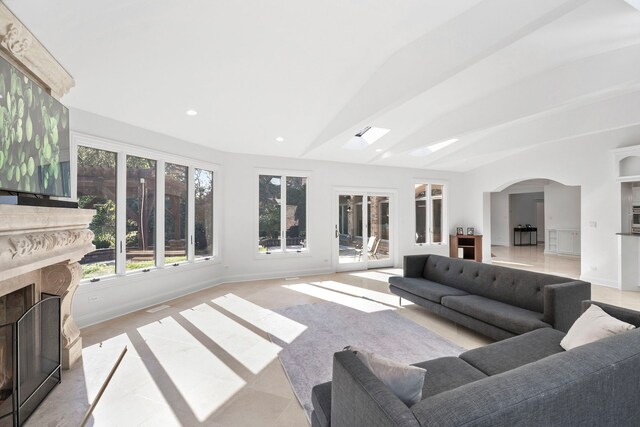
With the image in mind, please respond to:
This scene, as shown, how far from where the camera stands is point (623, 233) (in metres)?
5.55

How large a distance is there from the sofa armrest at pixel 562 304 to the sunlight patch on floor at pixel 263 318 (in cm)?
255

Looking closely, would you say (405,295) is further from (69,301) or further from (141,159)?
(141,159)

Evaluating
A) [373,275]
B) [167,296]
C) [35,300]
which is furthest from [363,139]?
[35,300]

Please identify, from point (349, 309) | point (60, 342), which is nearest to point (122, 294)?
point (60, 342)

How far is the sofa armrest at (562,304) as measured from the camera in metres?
2.74

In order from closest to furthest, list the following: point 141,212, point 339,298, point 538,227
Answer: point 141,212 → point 339,298 → point 538,227

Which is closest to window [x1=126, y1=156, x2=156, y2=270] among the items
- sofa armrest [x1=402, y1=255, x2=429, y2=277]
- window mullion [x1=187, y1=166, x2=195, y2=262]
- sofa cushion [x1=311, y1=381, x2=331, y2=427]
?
window mullion [x1=187, y1=166, x2=195, y2=262]

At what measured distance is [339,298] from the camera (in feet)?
16.4

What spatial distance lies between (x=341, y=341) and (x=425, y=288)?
1482 mm

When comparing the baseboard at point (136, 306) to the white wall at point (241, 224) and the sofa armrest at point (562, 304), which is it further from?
the sofa armrest at point (562, 304)

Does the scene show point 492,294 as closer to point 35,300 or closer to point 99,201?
point 35,300

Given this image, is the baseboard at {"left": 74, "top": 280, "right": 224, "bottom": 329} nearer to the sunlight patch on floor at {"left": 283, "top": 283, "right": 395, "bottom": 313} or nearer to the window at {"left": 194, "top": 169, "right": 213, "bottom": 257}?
the window at {"left": 194, "top": 169, "right": 213, "bottom": 257}

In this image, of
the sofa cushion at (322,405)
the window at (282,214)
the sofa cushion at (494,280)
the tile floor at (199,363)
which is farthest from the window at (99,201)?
the sofa cushion at (494,280)

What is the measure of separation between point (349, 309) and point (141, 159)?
154 inches
